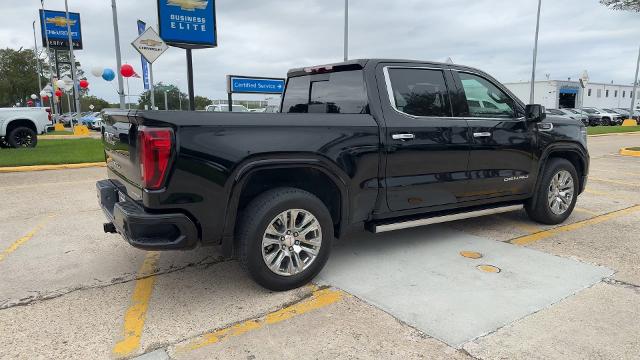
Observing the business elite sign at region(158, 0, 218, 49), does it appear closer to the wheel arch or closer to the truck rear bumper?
the wheel arch

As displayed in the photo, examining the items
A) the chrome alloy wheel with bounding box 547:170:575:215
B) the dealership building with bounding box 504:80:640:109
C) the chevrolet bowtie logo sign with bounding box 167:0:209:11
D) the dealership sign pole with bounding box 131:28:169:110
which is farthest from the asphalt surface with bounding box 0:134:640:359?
the dealership building with bounding box 504:80:640:109

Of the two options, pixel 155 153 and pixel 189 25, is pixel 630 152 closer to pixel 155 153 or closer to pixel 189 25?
pixel 189 25

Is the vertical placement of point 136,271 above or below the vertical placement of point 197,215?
below

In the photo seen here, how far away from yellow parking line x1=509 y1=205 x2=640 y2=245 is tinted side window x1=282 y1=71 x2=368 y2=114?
2292 millimetres

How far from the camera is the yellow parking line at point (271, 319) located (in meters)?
2.92

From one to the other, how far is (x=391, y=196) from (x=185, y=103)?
68.7 meters

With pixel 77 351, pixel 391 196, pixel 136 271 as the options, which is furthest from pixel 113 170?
pixel 391 196

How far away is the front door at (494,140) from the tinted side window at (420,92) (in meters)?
0.24

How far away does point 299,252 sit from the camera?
3639 mm

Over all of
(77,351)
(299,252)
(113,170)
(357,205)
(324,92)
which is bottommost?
(77,351)

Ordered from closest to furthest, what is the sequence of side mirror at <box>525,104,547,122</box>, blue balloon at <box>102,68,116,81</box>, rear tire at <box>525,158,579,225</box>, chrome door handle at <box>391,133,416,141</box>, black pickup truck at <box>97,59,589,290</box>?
1. black pickup truck at <box>97,59,589,290</box>
2. chrome door handle at <box>391,133,416,141</box>
3. side mirror at <box>525,104,547,122</box>
4. rear tire at <box>525,158,579,225</box>
5. blue balloon at <box>102,68,116,81</box>

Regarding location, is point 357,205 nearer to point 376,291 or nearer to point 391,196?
point 391,196

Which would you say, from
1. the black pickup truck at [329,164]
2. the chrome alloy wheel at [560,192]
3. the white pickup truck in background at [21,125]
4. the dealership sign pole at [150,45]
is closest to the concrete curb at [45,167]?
the dealership sign pole at [150,45]

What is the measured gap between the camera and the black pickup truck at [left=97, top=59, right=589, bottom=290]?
10.4 ft
